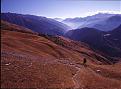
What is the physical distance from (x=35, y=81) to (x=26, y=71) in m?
3.34

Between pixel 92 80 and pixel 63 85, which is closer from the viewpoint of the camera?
pixel 63 85

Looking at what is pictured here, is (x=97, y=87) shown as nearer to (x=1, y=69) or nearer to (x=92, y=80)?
(x=92, y=80)

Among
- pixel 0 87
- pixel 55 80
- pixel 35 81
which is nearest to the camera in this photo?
pixel 0 87

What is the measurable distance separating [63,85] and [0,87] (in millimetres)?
7952

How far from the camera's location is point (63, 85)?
26.0 metres

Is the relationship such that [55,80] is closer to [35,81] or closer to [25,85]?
[35,81]

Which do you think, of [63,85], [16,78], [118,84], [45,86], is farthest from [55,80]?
[118,84]

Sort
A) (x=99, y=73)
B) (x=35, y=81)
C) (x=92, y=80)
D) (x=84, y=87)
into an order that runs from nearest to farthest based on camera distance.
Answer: (x=35, y=81), (x=84, y=87), (x=92, y=80), (x=99, y=73)

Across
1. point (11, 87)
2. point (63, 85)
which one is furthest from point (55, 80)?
point (11, 87)

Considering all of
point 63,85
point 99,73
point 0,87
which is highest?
point 0,87

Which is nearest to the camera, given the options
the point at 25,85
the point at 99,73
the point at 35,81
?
the point at 25,85

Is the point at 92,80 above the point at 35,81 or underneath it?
underneath

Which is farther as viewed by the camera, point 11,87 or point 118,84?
point 118,84

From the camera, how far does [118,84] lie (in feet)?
112
